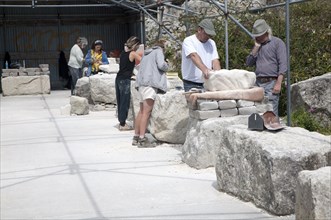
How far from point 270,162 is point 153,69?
147 inches

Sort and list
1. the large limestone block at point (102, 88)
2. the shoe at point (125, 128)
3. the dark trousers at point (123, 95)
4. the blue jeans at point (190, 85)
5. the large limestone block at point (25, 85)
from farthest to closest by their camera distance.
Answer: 1. the large limestone block at point (25, 85)
2. the large limestone block at point (102, 88)
3. the shoe at point (125, 128)
4. the dark trousers at point (123, 95)
5. the blue jeans at point (190, 85)

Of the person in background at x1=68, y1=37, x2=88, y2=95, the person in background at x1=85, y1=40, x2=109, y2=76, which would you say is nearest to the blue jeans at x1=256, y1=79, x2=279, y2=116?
the person in background at x1=85, y1=40, x2=109, y2=76

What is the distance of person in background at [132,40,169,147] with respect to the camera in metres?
8.14

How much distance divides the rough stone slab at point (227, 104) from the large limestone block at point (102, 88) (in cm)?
674

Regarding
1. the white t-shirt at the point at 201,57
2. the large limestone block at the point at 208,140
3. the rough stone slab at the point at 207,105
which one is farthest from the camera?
the white t-shirt at the point at 201,57

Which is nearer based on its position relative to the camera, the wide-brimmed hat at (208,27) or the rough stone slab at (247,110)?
the rough stone slab at (247,110)

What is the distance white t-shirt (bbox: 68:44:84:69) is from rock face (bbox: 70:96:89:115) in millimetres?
3316

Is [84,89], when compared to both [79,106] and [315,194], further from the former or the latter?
[315,194]

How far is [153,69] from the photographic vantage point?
8.16 meters

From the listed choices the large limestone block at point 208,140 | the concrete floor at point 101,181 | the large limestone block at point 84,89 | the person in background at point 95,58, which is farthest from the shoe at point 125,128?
the person in background at point 95,58

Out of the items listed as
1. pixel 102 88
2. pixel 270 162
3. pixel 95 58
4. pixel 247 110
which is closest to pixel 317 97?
pixel 247 110

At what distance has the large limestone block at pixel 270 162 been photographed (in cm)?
465

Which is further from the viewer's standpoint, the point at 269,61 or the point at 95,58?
the point at 95,58

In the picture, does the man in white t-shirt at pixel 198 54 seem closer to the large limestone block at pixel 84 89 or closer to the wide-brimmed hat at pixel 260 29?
the wide-brimmed hat at pixel 260 29
